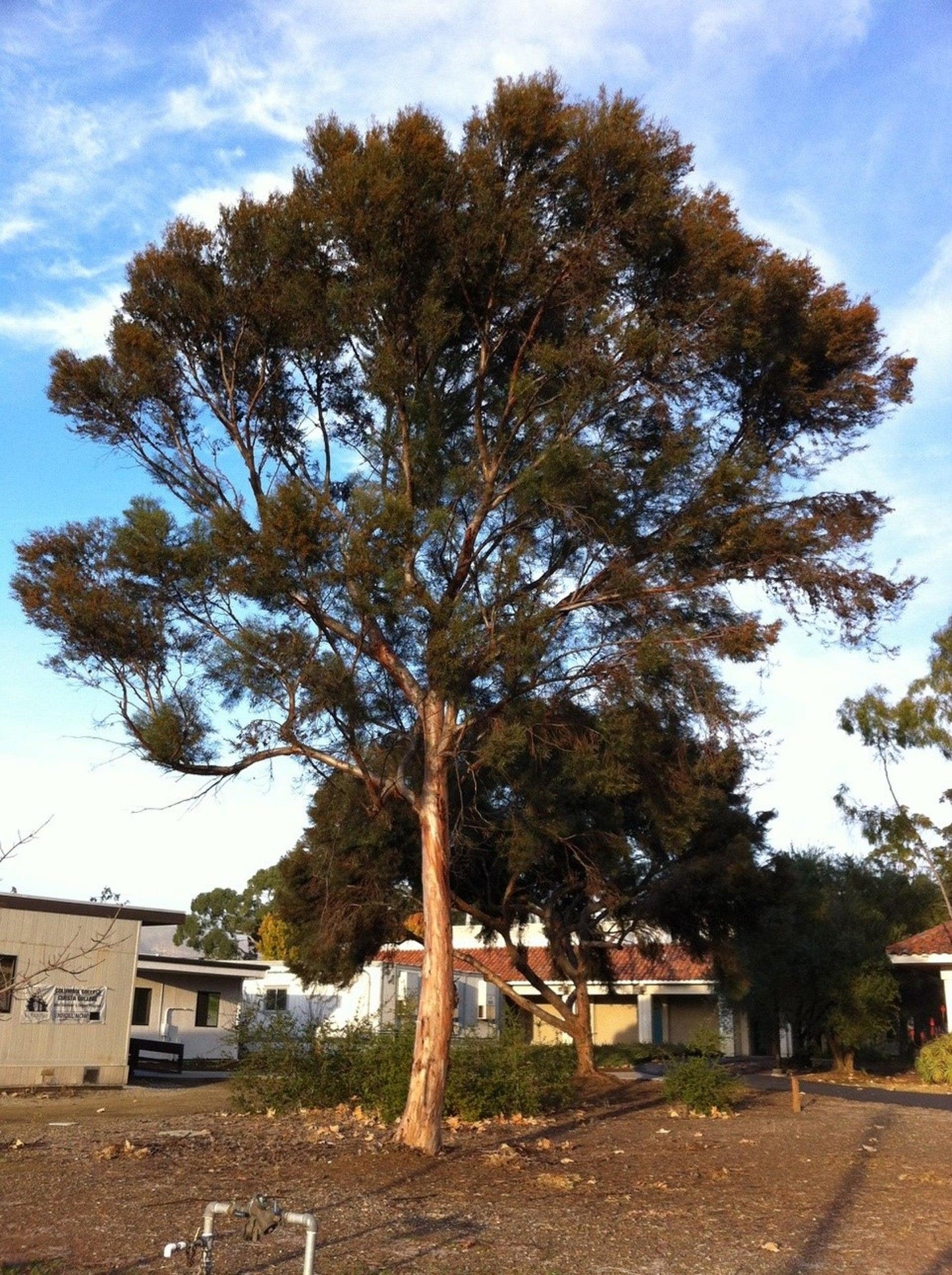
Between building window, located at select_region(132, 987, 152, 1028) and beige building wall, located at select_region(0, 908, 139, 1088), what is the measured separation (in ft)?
27.0

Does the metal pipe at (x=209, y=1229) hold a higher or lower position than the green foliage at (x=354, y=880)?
lower

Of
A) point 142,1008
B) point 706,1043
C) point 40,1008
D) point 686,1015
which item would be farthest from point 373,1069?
point 686,1015

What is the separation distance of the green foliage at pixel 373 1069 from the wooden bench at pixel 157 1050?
10.0 m

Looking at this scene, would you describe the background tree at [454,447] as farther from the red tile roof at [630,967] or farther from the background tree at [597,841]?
the red tile roof at [630,967]

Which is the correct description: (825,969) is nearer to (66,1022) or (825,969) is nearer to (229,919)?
(66,1022)

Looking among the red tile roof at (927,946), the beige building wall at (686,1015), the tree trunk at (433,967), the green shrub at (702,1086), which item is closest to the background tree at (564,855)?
the tree trunk at (433,967)

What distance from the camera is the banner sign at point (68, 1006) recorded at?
23.7 meters

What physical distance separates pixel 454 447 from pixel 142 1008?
23702 mm

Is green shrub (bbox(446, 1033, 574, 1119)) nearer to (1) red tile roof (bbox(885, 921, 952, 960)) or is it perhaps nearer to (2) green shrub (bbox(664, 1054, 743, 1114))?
(2) green shrub (bbox(664, 1054, 743, 1114))

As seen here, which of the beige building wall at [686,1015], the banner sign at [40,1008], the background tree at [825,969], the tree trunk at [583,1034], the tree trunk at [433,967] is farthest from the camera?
the beige building wall at [686,1015]

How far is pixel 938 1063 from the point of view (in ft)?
94.8

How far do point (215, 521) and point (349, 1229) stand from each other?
775cm

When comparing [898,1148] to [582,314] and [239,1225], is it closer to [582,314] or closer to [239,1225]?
[239,1225]

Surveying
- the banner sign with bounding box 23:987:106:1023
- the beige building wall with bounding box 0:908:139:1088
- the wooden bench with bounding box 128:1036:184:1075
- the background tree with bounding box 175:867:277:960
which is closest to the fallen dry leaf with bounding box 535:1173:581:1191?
the beige building wall with bounding box 0:908:139:1088
